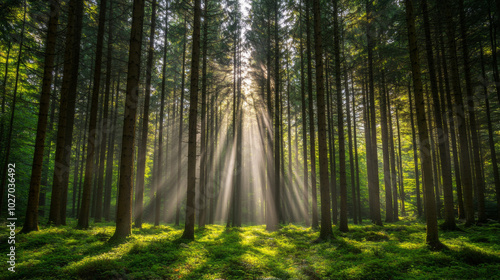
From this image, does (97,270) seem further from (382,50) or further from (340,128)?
(382,50)

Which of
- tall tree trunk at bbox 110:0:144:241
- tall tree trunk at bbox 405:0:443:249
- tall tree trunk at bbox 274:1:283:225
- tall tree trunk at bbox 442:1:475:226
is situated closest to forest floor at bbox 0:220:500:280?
tall tree trunk at bbox 405:0:443:249

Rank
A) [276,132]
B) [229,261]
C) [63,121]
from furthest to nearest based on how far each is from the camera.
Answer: [276,132]
[63,121]
[229,261]

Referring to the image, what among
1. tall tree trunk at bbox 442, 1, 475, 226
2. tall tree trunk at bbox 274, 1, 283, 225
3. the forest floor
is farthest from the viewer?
tall tree trunk at bbox 274, 1, 283, 225

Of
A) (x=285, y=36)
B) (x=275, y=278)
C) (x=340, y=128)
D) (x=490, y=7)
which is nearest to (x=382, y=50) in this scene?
(x=490, y=7)

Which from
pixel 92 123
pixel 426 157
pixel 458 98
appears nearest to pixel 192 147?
pixel 92 123

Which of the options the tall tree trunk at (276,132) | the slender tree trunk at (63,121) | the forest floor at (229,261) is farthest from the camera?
the tall tree trunk at (276,132)

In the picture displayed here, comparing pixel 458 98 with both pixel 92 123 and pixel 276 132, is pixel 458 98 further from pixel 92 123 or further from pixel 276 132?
pixel 92 123

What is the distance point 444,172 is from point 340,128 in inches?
212

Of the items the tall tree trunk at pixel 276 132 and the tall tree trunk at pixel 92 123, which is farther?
the tall tree trunk at pixel 276 132

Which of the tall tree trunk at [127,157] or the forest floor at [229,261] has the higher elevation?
the tall tree trunk at [127,157]

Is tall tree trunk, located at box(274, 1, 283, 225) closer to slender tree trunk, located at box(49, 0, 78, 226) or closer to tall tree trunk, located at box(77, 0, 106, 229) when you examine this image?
tall tree trunk, located at box(77, 0, 106, 229)

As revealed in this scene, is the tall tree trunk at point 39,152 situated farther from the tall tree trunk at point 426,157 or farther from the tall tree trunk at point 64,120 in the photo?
the tall tree trunk at point 426,157

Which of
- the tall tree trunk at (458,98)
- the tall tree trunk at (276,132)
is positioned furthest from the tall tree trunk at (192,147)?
the tall tree trunk at (458,98)

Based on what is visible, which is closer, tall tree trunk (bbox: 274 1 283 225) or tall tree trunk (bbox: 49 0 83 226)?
tall tree trunk (bbox: 49 0 83 226)
